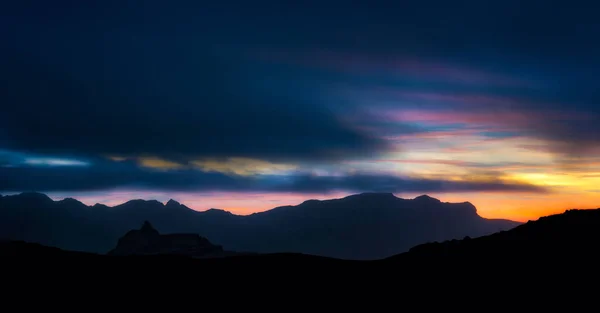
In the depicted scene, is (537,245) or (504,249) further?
(504,249)

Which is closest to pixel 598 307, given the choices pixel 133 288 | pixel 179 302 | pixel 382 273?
pixel 382 273

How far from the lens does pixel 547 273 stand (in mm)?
36844

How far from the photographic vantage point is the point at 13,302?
35.0 meters

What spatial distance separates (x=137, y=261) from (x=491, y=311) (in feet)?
92.9

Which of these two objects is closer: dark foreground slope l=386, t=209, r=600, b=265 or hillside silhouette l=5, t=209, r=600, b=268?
dark foreground slope l=386, t=209, r=600, b=265

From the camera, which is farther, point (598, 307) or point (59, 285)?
point (59, 285)

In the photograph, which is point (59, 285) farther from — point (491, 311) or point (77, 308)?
point (491, 311)

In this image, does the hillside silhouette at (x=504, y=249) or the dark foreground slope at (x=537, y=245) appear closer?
the dark foreground slope at (x=537, y=245)

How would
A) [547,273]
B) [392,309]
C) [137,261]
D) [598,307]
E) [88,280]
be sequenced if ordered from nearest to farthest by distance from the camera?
[598,307], [392,309], [547,273], [88,280], [137,261]

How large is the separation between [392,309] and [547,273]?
11.5 meters

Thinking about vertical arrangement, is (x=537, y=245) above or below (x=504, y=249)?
above

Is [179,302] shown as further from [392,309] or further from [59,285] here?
[392,309]

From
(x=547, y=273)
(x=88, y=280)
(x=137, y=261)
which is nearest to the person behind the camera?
(x=547, y=273)

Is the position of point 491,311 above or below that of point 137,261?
below
